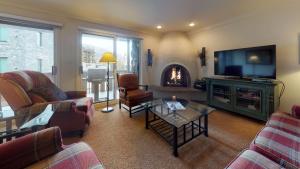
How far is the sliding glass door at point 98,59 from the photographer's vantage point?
3856 millimetres

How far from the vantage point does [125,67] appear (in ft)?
15.3

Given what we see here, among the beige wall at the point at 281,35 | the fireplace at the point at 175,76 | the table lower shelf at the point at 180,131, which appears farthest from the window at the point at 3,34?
the beige wall at the point at 281,35

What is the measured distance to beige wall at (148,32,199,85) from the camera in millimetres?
4641

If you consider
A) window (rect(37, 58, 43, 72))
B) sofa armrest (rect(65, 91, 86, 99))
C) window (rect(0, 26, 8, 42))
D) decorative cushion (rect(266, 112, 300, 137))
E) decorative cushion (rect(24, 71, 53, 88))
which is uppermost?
window (rect(0, 26, 8, 42))

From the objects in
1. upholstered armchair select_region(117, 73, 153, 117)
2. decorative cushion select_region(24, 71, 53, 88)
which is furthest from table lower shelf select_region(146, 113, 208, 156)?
decorative cushion select_region(24, 71, 53, 88)

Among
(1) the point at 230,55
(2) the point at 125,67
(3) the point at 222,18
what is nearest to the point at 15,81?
(2) the point at 125,67

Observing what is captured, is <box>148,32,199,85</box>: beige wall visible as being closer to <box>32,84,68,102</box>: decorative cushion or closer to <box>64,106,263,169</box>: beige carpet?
<box>64,106,263,169</box>: beige carpet

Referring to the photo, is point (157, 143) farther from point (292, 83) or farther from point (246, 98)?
point (292, 83)

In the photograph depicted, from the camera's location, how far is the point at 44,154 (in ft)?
3.43

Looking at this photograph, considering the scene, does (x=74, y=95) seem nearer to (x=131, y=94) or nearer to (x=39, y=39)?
(x=131, y=94)

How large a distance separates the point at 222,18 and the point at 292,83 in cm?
197

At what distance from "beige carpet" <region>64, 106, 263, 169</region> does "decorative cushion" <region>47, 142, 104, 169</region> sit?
0.67 meters

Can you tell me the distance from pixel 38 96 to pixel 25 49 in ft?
4.82

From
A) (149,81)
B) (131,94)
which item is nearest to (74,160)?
(131,94)
